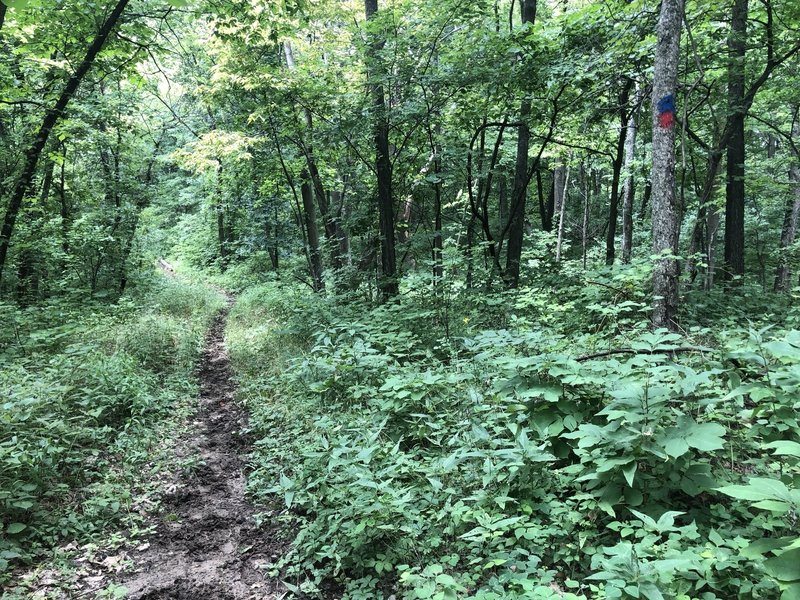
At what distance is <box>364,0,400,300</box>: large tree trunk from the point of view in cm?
931

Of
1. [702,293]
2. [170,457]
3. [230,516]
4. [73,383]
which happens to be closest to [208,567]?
[230,516]

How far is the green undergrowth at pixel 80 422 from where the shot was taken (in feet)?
12.5

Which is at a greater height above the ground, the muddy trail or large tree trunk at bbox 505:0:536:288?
large tree trunk at bbox 505:0:536:288

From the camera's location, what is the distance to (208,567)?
3.56 m

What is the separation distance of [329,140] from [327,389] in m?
6.79

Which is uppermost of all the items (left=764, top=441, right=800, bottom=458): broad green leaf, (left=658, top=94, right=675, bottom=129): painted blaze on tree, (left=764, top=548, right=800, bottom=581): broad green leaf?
(left=658, top=94, right=675, bottom=129): painted blaze on tree

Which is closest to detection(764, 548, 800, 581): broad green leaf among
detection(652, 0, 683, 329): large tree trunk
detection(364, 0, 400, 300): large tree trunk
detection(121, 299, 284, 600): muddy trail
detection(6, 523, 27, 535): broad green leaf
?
detection(121, 299, 284, 600): muddy trail

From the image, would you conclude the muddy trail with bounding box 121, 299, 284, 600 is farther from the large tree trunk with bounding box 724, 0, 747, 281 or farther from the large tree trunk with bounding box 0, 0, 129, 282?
the large tree trunk with bounding box 724, 0, 747, 281

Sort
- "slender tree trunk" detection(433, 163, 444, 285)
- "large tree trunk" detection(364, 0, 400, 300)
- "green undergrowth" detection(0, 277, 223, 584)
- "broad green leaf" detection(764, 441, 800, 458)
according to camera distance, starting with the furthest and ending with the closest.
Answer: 1. "large tree trunk" detection(364, 0, 400, 300)
2. "slender tree trunk" detection(433, 163, 444, 285)
3. "green undergrowth" detection(0, 277, 223, 584)
4. "broad green leaf" detection(764, 441, 800, 458)

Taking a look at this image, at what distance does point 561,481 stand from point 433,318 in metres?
4.79

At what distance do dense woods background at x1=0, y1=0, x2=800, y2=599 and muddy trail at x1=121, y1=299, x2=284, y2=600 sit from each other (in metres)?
0.26

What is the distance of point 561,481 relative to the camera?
11.0ft

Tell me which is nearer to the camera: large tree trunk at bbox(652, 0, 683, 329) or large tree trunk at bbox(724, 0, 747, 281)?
large tree trunk at bbox(652, 0, 683, 329)

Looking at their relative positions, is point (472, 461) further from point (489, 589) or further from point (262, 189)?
point (262, 189)
